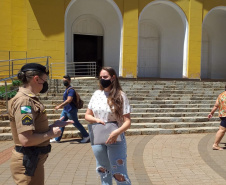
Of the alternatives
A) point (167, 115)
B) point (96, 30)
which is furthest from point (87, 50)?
point (167, 115)

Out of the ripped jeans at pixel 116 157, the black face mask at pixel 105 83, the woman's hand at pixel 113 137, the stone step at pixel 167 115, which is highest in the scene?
the black face mask at pixel 105 83

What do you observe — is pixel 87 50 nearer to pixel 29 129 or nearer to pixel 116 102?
pixel 116 102

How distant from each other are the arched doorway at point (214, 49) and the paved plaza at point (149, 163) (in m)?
13.2

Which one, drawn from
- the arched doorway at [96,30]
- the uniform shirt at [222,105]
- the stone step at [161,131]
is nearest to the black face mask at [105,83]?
the uniform shirt at [222,105]

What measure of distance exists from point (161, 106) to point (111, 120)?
24.8 feet

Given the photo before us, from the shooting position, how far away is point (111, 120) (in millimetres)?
3311

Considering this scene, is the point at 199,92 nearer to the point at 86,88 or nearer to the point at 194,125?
the point at 194,125

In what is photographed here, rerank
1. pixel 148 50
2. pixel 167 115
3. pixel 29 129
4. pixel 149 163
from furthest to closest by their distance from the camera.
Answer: pixel 148 50 → pixel 167 115 → pixel 149 163 → pixel 29 129

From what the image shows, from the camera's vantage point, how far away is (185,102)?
11203 mm

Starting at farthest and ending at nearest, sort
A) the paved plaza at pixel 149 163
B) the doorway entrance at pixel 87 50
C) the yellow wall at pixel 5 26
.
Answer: the doorway entrance at pixel 87 50
the yellow wall at pixel 5 26
the paved plaza at pixel 149 163

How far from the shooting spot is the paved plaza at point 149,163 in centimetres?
466

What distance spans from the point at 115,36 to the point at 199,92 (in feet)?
21.8

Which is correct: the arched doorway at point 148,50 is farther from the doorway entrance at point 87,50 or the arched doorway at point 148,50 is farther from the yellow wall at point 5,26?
the yellow wall at point 5,26

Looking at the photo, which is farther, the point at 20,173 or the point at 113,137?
the point at 113,137
